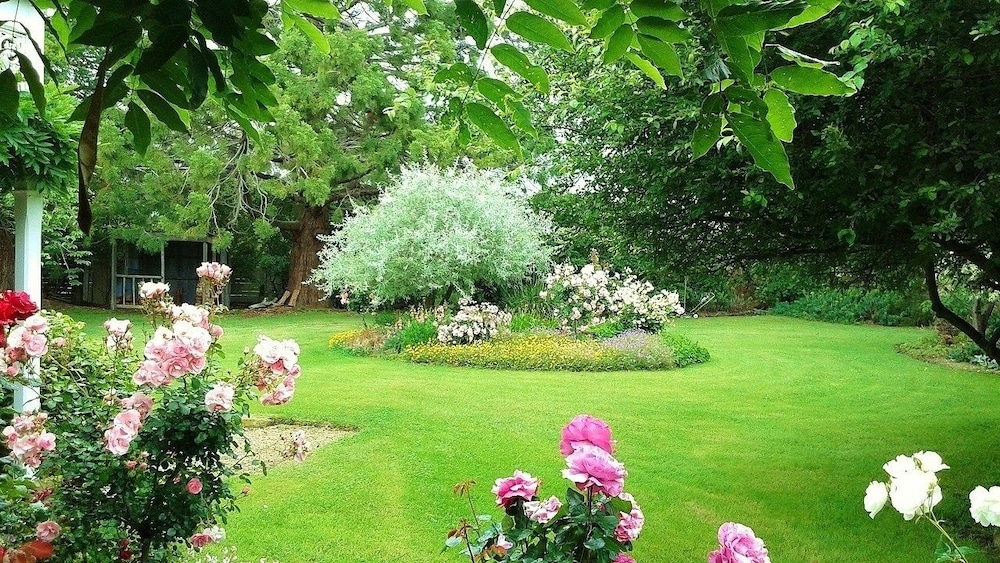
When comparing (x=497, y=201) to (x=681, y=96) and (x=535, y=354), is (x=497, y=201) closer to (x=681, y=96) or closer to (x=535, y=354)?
(x=535, y=354)

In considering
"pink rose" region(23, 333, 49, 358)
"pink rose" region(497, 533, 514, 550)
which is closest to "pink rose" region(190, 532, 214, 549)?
"pink rose" region(23, 333, 49, 358)

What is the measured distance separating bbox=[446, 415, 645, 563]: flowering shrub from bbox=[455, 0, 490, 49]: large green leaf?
725 millimetres

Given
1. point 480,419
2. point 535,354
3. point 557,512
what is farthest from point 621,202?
point 535,354

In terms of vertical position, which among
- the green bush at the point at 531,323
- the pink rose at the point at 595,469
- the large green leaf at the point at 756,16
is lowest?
the green bush at the point at 531,323

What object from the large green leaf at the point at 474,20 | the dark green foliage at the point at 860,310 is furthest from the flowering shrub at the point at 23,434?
the dark green foliage at the point at 860,310

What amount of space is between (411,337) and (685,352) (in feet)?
12.7

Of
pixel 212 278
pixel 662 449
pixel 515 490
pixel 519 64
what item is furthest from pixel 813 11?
pixel 662 449

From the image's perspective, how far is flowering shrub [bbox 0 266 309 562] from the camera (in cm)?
216

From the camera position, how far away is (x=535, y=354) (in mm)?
9430

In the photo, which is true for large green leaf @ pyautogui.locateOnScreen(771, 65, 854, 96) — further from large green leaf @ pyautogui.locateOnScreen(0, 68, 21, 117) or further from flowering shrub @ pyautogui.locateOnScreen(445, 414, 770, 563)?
large green leaf @ pyautogui.locateOnScreen(0, 68, 21, 117)

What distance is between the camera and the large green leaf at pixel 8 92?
805mm

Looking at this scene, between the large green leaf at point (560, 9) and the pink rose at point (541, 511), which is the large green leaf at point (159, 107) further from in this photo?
the pink rose at point (541, 511)

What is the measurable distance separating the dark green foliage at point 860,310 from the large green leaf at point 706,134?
1518cm

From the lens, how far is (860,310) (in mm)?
16438
